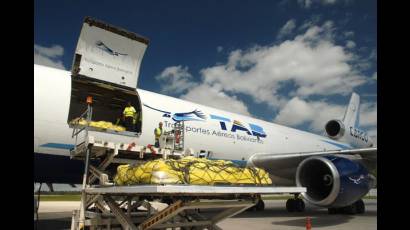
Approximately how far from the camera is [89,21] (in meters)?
7.67

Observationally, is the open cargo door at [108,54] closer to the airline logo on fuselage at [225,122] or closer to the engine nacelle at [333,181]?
the airline logo on fuselage at [225,122]

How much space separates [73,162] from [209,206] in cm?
483

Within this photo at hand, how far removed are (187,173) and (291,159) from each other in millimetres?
8941

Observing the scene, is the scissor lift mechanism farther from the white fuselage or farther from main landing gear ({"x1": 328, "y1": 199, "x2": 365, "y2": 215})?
main landing gear ({"x1": 328, "y1": 199, "x2": 365, "y2": 215})

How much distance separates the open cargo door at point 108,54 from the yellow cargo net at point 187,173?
11.5 ft

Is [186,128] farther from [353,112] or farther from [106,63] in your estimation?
[353,112]

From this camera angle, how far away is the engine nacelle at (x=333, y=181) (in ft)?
33.8

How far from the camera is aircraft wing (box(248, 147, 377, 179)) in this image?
40.0ft

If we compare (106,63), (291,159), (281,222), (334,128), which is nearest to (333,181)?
(281,222)

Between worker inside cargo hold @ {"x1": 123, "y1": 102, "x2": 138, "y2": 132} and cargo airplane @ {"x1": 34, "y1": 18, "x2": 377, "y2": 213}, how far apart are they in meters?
0.20

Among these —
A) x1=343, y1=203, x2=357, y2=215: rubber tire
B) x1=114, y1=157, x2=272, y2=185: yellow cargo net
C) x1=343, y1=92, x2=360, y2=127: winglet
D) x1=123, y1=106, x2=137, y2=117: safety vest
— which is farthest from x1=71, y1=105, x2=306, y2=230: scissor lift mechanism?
x1=343, y1=92, x2=360, y2=127: winglet
